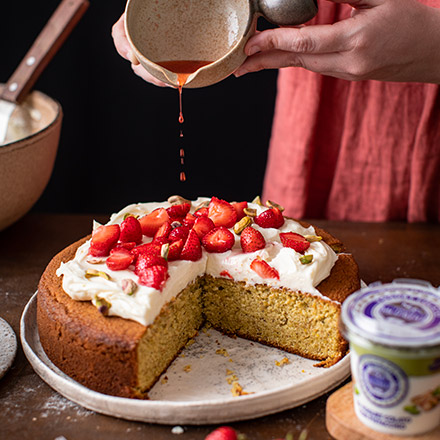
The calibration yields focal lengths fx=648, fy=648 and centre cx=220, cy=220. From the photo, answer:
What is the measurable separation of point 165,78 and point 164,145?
2.70 m

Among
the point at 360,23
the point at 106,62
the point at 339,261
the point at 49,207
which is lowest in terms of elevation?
the point at 49,207

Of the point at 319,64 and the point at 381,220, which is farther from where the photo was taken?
the point at 381,220

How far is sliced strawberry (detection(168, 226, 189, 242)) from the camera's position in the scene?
256cm

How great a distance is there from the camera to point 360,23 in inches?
90.0

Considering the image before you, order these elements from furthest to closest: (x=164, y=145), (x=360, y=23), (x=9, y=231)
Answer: (x=164, y=145) < (x=9, y=231) < (x=360, y=23)

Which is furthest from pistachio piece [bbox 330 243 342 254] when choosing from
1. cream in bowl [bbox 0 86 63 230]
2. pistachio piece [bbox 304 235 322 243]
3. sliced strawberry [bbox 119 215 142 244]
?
cream in bowl [bbox 0 86 63 230]

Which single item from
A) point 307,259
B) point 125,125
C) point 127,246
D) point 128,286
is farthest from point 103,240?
point 125,125

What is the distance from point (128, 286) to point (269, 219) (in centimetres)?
73

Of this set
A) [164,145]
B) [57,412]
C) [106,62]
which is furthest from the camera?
[164,145]

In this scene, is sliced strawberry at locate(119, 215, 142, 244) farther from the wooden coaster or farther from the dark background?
the dark background

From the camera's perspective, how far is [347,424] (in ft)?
5.93

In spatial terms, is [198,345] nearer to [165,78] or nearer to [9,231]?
[165,78]

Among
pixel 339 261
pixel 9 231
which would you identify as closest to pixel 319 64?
pixel 339 261

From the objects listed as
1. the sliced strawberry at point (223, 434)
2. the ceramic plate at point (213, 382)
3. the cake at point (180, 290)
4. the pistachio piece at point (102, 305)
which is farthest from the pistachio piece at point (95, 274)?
the sliced strawberry at point (223, 434)
